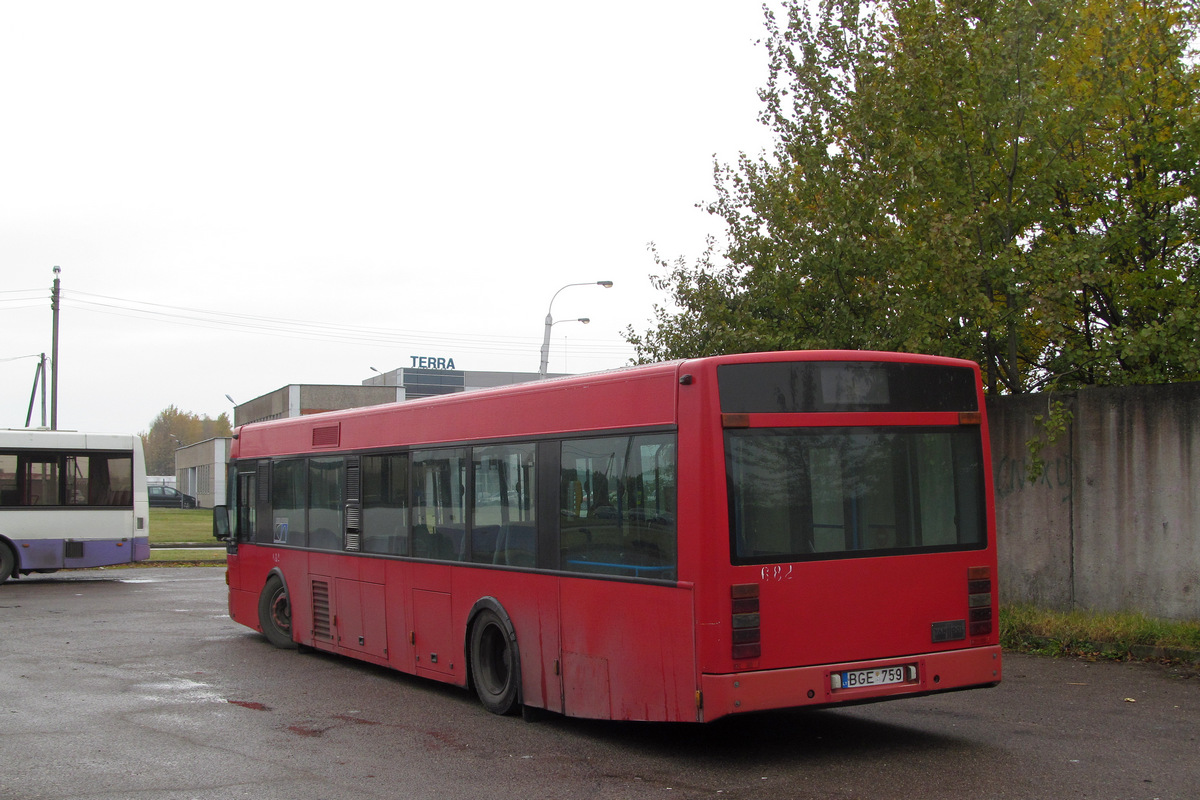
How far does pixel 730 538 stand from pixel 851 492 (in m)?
0.96

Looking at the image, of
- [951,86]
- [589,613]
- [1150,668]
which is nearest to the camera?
[589,613]

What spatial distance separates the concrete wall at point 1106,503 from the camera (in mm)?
11883

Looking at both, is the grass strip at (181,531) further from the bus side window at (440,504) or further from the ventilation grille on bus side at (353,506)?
the bus side window at (440,504)

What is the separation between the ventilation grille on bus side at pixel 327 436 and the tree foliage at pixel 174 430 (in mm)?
170540

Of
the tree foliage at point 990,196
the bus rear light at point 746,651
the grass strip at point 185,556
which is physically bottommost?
the grass strip at point 185,556

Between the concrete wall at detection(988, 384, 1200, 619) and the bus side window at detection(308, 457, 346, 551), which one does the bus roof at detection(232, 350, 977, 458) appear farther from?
the concrete wall at detection(988, 384, 1200, 619)

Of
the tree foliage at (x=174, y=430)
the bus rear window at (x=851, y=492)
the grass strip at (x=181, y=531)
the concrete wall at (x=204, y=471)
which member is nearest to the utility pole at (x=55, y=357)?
the grass strip at (x=181, y=531)

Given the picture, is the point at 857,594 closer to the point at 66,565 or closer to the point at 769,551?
the point at 769,551

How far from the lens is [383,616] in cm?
1148

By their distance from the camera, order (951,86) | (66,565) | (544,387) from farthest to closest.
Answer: (66,565) → (951,86) → (544,387)

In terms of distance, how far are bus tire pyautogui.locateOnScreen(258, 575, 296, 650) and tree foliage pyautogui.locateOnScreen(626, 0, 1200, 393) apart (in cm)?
577

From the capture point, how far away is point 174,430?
184500 millimetres

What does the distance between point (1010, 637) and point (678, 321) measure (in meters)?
5.60

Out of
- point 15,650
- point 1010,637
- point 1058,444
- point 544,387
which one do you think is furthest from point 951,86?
point 15,650
